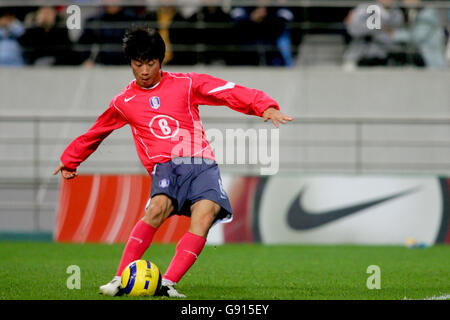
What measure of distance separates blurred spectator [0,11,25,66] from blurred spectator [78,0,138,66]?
1.25 meters

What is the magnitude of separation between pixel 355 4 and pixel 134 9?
12.8 feet

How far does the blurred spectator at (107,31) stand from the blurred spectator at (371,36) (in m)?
3.81

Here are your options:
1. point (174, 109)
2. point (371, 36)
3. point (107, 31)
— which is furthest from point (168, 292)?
point (371, 36)

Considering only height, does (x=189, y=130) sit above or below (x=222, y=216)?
above

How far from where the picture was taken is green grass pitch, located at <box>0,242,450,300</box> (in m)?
6.49

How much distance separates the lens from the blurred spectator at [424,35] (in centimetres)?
1428

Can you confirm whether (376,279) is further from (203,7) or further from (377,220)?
(203,7)

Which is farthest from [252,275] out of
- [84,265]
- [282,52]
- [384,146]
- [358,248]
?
[282,52]

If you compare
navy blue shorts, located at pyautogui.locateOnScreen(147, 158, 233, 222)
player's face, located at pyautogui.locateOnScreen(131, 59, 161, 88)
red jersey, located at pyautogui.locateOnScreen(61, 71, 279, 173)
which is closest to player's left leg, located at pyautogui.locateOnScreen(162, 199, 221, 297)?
navy blue shorts, located at pyautogui.locateOnScreen(147, 158, 233, 222)

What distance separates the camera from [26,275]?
304 inches

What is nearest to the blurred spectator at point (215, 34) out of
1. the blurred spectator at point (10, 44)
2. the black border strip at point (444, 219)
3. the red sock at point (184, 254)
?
the blurred spectator at point (10, 44)

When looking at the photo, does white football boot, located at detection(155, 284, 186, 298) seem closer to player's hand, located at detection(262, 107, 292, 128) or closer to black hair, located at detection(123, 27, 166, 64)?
player's hand, located at detection(262, 107, 292, 128)

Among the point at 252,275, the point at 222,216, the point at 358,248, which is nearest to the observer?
the point at 222,216

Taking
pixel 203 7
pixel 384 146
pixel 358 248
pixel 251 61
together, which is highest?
pixel 203 7
